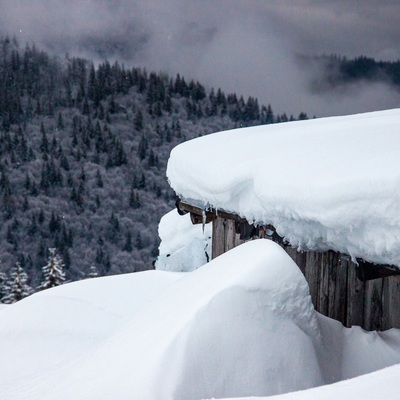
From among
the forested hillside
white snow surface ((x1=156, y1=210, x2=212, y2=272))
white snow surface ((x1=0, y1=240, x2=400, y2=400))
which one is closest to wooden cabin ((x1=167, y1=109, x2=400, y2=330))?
white snow surface ((x1=0, y1=240, x2=400, y2=400))

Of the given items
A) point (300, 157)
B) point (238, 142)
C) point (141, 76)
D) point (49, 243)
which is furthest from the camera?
point (141, 76)

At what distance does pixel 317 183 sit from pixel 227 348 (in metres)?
1.00

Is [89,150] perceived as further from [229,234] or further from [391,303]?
[391,303]

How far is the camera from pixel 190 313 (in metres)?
2.09

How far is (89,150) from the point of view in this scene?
77562 mm

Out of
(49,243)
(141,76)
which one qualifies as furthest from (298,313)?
(141,76)

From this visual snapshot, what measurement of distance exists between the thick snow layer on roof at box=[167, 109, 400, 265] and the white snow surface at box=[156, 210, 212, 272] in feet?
16.0

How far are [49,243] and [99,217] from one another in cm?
844

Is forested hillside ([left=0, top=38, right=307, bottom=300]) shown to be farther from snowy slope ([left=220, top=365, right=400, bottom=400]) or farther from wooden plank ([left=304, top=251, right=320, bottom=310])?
snowy slope ([left=220, top=365, right=400, bottom=400])

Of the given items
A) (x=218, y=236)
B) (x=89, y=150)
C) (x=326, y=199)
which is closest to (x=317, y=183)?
(x=326, y=199)

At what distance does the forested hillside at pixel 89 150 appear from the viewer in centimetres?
6028

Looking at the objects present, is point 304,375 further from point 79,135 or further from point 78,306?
point 79,135

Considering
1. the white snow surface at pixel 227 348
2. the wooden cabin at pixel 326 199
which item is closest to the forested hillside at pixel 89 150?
the wooden cabin at pixel 326 199

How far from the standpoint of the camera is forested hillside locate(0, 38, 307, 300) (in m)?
60.3
